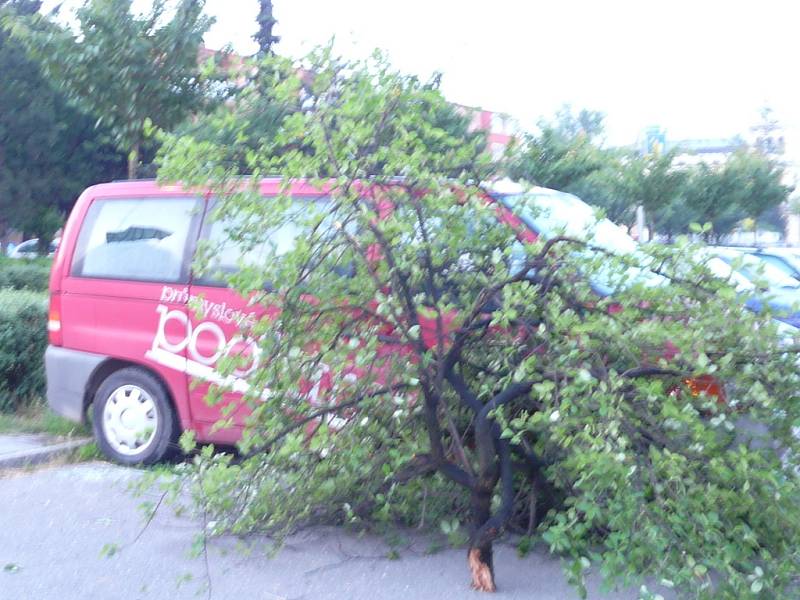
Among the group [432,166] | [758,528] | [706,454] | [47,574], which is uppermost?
[432,166]

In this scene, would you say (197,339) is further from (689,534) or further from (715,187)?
(715,187)

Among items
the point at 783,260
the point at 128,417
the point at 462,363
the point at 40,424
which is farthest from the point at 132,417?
the point at 783,260

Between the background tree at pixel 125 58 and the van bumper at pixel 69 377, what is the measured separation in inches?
121

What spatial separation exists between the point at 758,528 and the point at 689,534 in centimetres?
41

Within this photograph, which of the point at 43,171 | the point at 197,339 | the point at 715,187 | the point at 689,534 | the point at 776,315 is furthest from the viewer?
the point at 43,171

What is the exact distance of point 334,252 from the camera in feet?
16.6

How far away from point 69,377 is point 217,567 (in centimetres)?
292

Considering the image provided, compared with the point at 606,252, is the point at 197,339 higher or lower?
lower

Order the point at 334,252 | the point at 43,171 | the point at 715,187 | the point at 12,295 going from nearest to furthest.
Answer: the point at 334,252
the point at 12,295
the point at 715,187
the point at 43,171

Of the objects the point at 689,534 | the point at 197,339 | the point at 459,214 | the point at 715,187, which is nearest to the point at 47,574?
the point at 197,339

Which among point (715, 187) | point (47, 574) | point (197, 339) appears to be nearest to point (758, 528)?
point (47, 574)

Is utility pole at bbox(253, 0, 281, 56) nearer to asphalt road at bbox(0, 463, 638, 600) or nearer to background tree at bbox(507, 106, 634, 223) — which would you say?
background tree at bbox(507, 106, 634, 223)

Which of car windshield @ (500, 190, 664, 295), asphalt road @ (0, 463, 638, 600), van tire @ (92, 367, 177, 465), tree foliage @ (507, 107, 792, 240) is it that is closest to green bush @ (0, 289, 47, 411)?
van tire @ (92, 367, 177, 465)

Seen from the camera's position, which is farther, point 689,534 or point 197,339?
point 197,339
